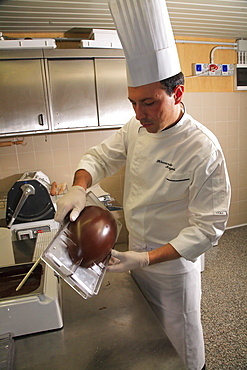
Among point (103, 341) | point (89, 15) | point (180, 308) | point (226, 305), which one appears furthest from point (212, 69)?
point (103, 341)

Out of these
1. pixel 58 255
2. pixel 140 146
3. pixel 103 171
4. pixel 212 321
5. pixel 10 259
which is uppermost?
pixel 140 146

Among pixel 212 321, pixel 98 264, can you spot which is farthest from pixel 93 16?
pixel 212 321

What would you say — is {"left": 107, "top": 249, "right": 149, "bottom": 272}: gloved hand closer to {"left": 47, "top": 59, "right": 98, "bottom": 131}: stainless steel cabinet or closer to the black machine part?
the black machine part

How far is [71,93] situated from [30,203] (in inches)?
44.7

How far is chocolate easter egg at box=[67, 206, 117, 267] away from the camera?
917 millimetres

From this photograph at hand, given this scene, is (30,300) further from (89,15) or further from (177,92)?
(89,15)

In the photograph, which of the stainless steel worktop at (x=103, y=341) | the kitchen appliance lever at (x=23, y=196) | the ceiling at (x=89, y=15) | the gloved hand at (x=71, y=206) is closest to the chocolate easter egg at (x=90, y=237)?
the gloved hand at (x=71, y=206)

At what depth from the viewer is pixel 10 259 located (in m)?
1.36

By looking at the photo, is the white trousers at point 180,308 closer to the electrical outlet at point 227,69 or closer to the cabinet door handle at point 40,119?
the cabinet door handle at point 40,119

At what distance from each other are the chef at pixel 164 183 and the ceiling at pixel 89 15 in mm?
1308

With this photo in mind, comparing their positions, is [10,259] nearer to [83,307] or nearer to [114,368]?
[83,307]

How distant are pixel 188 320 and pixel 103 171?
896 millimetres

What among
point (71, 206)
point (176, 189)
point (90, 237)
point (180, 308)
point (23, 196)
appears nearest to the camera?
point (90, 237)

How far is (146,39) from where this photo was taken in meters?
1.14
